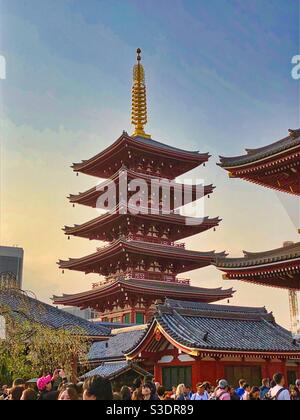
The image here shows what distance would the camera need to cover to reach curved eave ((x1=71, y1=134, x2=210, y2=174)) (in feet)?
122

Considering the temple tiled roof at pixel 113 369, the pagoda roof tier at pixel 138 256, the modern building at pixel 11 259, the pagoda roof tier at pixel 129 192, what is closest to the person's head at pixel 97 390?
the temple tiled roof at pixel 113 369

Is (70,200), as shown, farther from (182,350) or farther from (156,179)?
(182,350)

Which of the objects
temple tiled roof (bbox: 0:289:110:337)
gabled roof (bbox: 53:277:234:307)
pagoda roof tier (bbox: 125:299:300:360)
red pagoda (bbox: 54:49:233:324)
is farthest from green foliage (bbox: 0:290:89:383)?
red pagoda (bbox: 54:49:233:324)

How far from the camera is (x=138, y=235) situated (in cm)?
3791

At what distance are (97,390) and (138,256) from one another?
31376 millimetres

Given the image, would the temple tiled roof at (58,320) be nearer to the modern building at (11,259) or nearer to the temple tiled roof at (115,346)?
the temple tiled roof at (115,346)

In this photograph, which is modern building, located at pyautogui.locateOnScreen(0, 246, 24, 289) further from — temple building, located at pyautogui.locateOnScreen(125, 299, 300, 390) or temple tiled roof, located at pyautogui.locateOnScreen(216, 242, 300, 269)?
temple tiled roof, located at pyautogui.locateOnScreen(216, 242, 300, 269)

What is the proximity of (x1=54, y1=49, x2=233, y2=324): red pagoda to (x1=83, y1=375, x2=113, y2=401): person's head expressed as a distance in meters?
28.6

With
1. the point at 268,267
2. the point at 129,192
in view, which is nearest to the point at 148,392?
the point at 268,267

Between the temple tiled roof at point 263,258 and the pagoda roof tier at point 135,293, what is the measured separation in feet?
53.4

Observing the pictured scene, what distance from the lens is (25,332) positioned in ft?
50.4

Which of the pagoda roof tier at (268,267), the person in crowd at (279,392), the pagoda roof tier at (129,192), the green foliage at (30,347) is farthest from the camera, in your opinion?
the pagoda roof tier at (129,192)

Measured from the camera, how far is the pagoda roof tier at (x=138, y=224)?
122 ft
